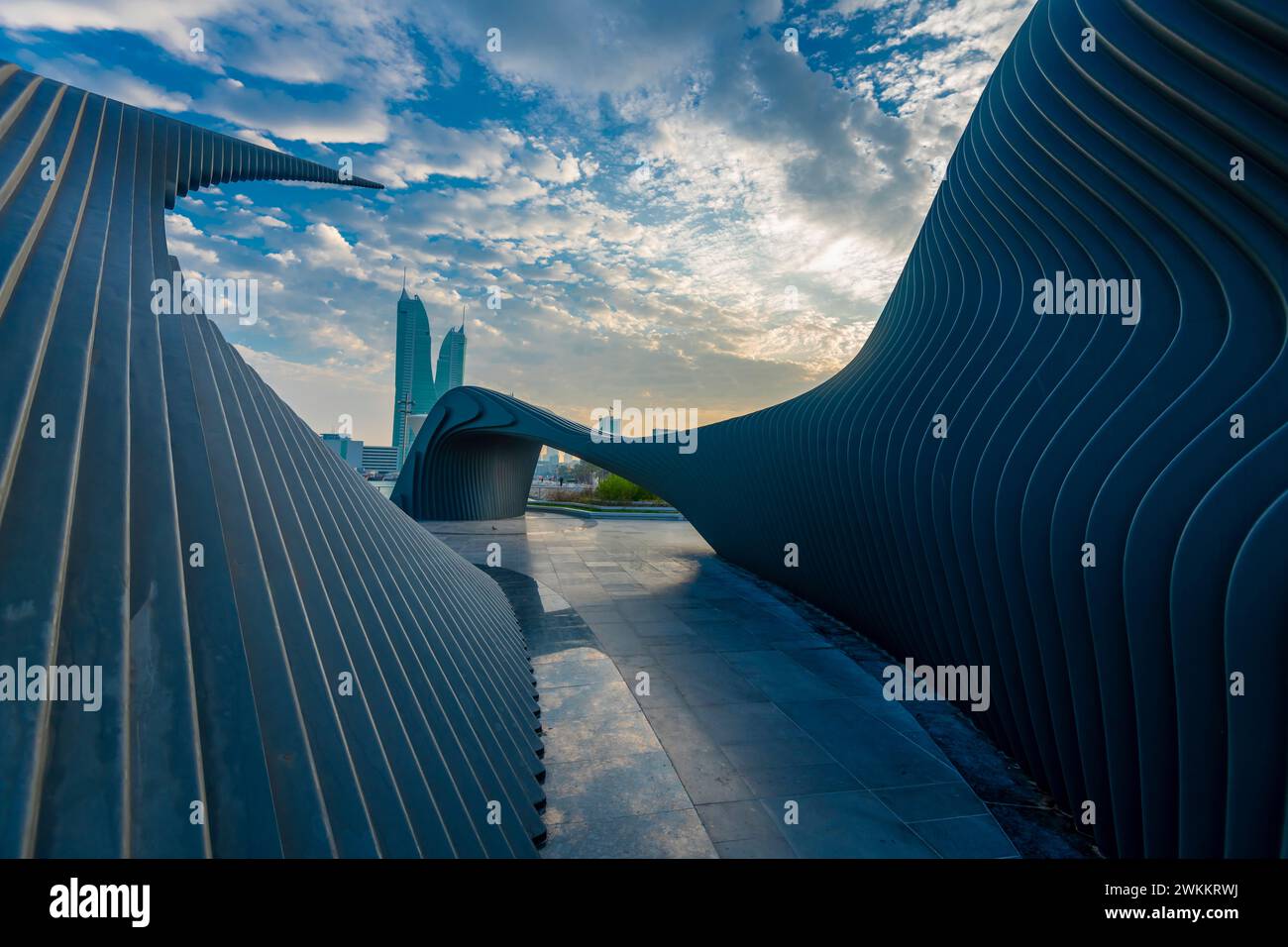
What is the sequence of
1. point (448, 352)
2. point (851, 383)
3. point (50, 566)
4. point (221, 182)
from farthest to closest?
point (448, 352) → point (851, 383) → point (221, 182) → point (50, 566)

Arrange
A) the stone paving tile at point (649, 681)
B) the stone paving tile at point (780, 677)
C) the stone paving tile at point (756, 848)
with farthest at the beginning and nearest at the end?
the stone paving tile at point (780, 677) < the stone paving tile at point (649, 681) < the stone paving tile at point (756, 848)

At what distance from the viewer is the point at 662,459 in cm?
1695

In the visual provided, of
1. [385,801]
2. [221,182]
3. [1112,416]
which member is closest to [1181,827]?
[1112,416]

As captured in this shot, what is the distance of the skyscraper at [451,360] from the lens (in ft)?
518

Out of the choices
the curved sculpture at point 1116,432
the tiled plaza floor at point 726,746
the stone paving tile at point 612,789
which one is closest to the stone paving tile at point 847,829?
the tiled plaza floor at point 726,746

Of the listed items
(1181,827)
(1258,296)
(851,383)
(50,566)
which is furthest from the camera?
(851,383)

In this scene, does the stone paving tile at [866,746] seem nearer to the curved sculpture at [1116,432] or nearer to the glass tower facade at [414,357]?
the curved sculpture at [1116,432]

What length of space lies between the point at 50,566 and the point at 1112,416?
5.62m

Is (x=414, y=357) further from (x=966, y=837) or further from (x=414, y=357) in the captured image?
(x=966, y=837)

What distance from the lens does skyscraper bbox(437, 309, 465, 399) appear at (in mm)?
158000

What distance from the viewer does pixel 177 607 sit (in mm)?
2225

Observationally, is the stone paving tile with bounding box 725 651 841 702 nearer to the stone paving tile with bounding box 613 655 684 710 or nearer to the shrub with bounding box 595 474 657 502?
the stone paving tile with bounding box 613 655 684 710

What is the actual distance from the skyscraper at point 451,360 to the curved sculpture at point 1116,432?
524 feet
